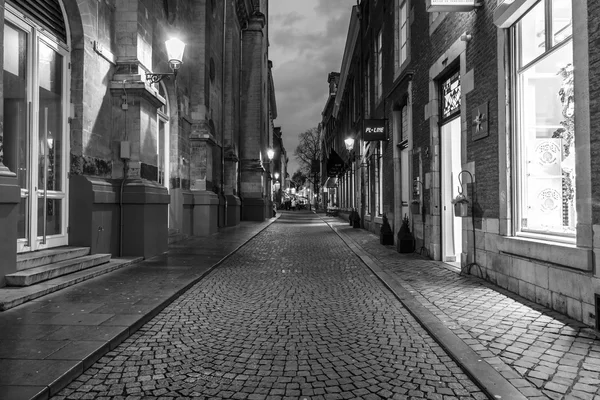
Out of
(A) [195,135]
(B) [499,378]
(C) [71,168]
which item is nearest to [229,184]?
(A) [195,135]

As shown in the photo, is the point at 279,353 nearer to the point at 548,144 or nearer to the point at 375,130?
the point at 548,144

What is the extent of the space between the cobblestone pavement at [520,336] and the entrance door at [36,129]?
6.01m

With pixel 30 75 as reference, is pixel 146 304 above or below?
below

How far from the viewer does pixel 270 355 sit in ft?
12.0

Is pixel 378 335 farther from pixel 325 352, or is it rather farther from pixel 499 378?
pixel 499 378

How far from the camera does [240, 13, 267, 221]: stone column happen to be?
27.1 m

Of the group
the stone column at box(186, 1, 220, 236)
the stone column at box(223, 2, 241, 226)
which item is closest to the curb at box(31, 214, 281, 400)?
the stone column at box(186, 1, 220, 236)

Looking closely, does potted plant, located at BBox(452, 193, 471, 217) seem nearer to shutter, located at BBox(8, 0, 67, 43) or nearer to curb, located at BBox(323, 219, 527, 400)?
curb, located at BBox(323, 219, 527, 400)

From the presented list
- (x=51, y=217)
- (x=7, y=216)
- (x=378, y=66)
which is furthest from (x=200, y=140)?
(x=7, y=216)

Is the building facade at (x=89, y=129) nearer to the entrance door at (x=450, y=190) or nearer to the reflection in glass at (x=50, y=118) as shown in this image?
the reflection in glass at (x=50, y=118)

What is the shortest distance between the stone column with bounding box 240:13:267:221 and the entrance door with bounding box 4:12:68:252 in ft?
63.6

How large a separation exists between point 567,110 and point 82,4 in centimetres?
821

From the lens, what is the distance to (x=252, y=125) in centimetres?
2866

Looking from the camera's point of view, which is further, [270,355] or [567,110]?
[567,110]
